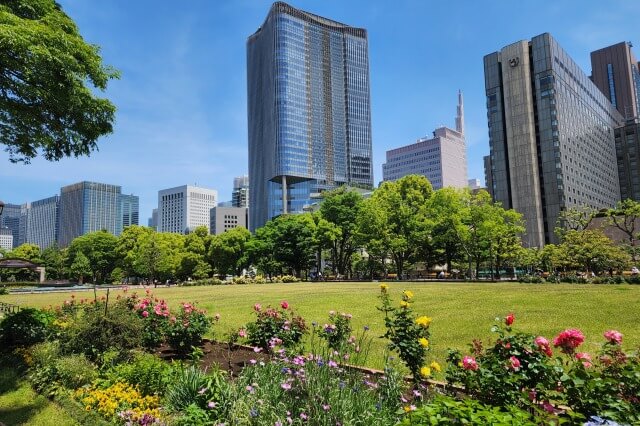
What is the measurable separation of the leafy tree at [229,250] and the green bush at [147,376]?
57541 millimetres

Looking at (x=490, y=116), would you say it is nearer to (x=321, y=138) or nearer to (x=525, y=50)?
(x=525, y=50)

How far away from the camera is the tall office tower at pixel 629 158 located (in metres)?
131

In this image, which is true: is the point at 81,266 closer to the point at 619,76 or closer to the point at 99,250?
the point at 99,250

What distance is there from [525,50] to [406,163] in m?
107

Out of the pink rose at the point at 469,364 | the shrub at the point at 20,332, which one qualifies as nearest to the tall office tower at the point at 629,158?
the pink rose at the point at 469,364

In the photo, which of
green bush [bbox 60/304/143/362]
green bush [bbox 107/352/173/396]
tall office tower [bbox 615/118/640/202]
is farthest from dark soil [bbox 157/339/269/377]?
tall office tower [bbox 615/118/640/202]

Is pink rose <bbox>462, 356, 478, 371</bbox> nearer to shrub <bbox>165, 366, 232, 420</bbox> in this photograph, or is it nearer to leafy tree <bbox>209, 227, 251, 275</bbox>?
shrub <bbox>165, 366, 232, 420</bbox>

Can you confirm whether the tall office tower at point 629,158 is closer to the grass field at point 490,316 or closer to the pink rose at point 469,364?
the grass field at point 490,316

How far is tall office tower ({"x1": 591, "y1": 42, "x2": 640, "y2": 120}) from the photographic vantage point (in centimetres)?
16012

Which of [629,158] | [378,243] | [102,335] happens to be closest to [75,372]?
[102,335]

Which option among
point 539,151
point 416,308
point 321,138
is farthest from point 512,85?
point 416,308

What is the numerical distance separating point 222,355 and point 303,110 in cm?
12812

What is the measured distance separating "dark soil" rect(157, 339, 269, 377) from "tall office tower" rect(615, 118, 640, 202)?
159 meters

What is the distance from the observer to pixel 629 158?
132625 mm
